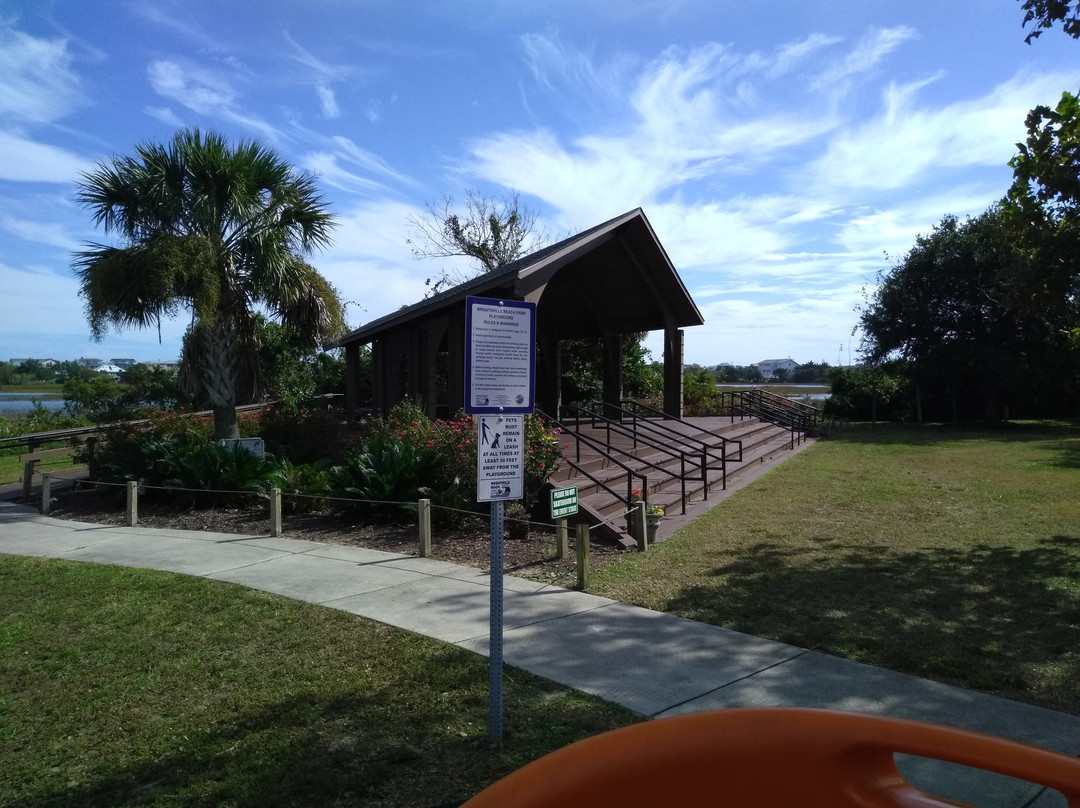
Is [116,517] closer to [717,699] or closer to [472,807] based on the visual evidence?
[717,699]

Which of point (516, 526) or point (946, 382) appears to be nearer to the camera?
point (516, 526)

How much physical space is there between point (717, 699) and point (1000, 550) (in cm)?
593

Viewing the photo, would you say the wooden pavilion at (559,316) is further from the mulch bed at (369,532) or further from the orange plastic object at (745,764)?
the orange plastic object at (745,764)

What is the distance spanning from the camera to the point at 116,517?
13.1 meters

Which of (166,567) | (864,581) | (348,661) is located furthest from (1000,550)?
(166,567)

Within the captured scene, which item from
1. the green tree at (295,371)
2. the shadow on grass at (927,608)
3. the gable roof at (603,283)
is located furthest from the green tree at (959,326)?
the shadow on grass at (927,608)

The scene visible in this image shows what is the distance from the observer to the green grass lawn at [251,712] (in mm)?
4062

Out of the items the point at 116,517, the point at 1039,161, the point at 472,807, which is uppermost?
the point at 1039,161

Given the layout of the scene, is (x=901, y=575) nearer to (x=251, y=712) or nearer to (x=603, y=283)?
(x=251, y=712)

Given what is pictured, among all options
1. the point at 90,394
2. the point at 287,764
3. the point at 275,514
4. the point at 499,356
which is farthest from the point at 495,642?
the point at 90,394

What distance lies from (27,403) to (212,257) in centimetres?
2426

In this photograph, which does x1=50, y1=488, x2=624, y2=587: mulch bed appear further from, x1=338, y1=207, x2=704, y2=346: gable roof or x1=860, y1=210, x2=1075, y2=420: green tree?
x1=860, y1=210, x2=1075, y2=420: green tree

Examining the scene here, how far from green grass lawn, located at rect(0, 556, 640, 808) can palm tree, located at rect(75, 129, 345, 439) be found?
7880mm

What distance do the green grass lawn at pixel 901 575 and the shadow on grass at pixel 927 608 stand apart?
0.02 m
